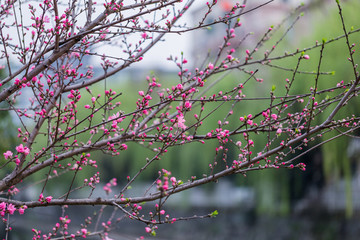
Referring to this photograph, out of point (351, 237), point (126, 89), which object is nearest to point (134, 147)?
point (126, 89)

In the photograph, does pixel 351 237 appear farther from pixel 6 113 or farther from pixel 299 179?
pixel 6 113

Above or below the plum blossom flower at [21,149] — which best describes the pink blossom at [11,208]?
below

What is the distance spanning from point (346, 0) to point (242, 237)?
6517mm

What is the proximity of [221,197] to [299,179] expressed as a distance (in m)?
3.43

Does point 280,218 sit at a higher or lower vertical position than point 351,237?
higher

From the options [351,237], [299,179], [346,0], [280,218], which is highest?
[346,0]

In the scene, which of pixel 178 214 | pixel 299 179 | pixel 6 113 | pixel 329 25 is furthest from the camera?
pixel 178 214

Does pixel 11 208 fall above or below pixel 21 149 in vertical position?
below

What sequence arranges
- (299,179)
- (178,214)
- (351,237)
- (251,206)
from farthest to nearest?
(178,214) < (251,206) < (299,179) < (351,237)

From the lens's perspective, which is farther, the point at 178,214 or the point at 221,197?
the point at 178,214

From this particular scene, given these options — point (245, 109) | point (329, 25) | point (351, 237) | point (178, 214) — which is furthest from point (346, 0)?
point (178, 214)

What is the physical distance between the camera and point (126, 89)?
1202cm

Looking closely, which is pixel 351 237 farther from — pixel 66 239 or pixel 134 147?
pixel 66 239

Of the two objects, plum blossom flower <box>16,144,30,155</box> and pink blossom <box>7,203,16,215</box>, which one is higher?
plum blossom flower <box>16,144,30,155</box>
